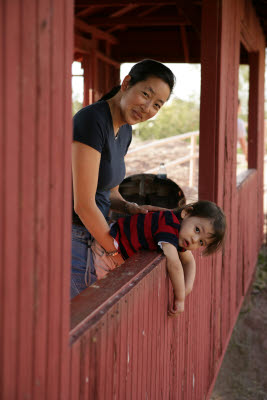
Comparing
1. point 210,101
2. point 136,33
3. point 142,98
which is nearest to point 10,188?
point 142,98

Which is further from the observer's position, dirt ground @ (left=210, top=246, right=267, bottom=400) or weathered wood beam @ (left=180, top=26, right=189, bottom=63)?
weathered wood beam @ (left=180, top=26, right=189, bottom=63)

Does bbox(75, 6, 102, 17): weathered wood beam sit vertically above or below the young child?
above

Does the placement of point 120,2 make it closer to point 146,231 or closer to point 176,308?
point 146,231

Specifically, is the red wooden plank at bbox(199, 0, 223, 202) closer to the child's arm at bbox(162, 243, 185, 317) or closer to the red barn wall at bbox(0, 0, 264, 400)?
the red barn wall at bbox(0, 0, 264, 400)

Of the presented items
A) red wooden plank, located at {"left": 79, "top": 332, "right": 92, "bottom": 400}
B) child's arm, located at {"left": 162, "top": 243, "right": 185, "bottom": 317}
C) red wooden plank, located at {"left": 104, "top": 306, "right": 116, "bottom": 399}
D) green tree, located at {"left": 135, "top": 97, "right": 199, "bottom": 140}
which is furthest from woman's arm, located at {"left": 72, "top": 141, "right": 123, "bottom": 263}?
green tree, located at {"left": 135, "top": 97, "right": 199, "bottom": 140}

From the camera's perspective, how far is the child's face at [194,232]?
249 centimetres

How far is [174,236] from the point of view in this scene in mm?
2506

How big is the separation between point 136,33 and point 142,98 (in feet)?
21.5

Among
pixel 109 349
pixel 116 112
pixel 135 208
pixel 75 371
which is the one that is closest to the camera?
pixel 75 371

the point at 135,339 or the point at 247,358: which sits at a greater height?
the point at 135,339

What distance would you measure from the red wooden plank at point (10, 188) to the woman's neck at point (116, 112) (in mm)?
1370

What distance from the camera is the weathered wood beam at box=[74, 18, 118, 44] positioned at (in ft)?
25.5

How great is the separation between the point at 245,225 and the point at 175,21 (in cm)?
287

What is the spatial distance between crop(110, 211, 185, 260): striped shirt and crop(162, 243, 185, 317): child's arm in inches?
1.4
